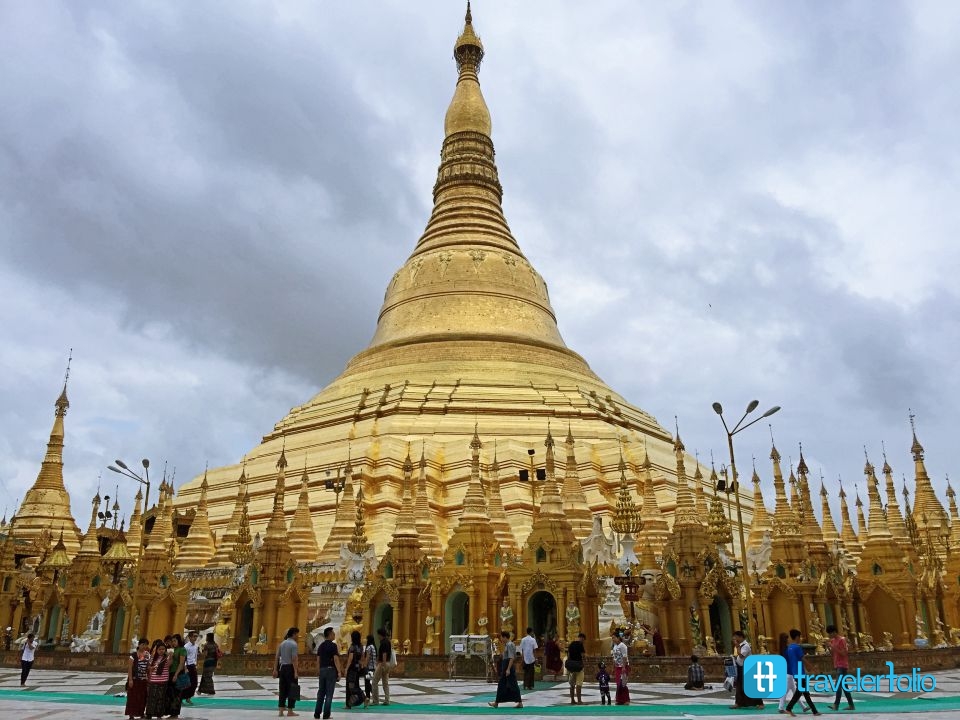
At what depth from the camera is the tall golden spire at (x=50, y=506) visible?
44156 mm

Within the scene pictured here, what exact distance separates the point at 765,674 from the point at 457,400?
27.5m

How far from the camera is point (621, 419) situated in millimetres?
41906

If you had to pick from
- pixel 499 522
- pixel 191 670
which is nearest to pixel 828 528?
pixel 499 522

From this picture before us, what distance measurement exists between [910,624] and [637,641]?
11702 millimetres

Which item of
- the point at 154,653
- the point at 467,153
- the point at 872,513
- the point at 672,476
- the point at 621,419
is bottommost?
the point at 154,653

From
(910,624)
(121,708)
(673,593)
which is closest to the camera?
(121,708)

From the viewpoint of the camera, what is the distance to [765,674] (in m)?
12.5

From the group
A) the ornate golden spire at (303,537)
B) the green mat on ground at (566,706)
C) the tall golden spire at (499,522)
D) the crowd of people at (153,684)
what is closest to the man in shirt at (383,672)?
the green mat on ground at (566,706)

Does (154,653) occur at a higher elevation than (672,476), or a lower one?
lower

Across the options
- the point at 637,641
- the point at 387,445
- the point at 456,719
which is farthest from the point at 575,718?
the point at 387,445

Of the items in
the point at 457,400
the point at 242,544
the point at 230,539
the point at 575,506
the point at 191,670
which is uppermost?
the point at 457,400

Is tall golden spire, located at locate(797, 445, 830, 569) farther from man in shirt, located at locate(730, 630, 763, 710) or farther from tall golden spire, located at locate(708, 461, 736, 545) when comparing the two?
man in shirt, located at locate(730, 630, 763, 710)

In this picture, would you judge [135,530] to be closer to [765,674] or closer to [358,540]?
[358,540]

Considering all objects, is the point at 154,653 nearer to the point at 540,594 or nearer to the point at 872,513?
the point at 540,594
